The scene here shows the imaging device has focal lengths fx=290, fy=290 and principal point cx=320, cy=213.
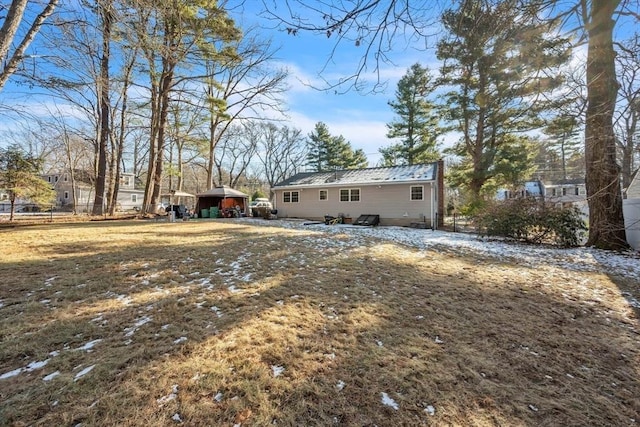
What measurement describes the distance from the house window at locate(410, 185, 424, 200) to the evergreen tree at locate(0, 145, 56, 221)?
19.6 metres

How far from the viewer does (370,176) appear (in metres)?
Answer: 17.1

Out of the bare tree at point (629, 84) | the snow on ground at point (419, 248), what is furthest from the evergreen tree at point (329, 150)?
the bare tree at point (629, 84)

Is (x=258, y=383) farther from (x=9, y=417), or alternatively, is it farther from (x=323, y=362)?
(x=9, y=417)

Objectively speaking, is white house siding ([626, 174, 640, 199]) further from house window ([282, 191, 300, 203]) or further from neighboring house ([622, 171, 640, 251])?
house window ([282, 191, 300, 203])

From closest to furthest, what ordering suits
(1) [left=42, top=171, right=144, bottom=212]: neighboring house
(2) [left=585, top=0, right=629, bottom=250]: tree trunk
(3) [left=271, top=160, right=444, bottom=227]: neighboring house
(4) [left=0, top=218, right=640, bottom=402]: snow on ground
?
(4) [left=0, top=218, right=640, bottom=402]: snow on ground, (2) [left=585, top=0, right=629, bottom=250]: tree trunk, (3) [left=271, top=160, right=444, bottom=227]: neighboring house, (1) [left=42, top=171, right=144, bottom=212]: neighboring house

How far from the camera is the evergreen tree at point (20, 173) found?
46.6ft

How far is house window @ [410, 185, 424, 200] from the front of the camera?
14642mm

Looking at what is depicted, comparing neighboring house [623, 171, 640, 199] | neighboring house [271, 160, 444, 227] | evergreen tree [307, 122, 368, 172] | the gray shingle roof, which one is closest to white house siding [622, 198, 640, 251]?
neighboring house [623, 171, 640, 199]

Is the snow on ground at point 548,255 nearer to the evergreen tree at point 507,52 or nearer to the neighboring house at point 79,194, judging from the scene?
the evergreen tree at point 507,52

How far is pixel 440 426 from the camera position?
6.03ft

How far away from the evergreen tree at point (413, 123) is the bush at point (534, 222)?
15325 mm

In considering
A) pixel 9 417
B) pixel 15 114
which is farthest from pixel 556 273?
pixel 15 114

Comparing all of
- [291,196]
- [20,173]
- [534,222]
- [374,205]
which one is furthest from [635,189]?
[20,173]

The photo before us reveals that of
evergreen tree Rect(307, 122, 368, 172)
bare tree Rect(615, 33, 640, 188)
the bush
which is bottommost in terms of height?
the bush
